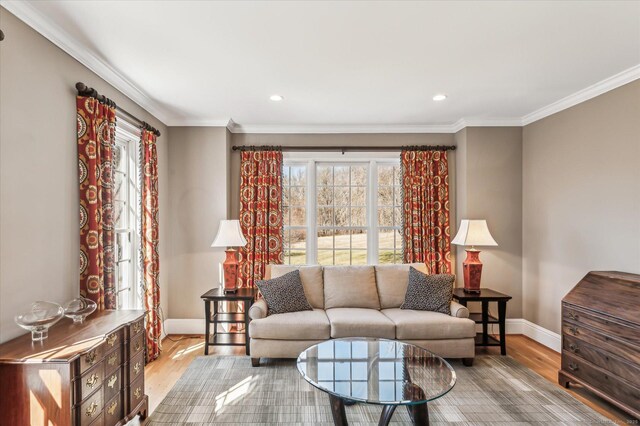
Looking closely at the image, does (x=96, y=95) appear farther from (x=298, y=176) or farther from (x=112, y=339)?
(x=298, y=176)

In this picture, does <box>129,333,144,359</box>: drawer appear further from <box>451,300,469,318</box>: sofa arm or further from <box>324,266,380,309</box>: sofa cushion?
<box>451,300,469,318</box>: sofa arm

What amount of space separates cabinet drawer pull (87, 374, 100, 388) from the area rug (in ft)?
2.61

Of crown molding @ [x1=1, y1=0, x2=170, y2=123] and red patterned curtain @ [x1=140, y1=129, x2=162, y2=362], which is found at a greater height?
crown molding @ [x1=1, y1=0, x2=170, y2=123]

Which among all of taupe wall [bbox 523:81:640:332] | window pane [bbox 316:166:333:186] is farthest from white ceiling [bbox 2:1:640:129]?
window pane [bbox 316:166:333:186]

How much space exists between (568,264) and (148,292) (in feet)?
14.5

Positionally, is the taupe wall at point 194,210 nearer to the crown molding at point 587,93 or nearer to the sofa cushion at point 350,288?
the sofa cushion at point 350,288

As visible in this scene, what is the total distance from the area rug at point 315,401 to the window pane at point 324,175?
2392 millimetres

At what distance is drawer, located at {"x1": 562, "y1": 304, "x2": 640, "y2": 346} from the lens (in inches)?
93.9

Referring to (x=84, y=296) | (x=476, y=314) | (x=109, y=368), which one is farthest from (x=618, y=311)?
(x=84, y=296)

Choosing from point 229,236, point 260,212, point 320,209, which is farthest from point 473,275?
point 229,236

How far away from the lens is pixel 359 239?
15.5 feet

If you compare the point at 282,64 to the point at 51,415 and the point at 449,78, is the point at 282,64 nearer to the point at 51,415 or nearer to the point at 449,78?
the point at 449,78

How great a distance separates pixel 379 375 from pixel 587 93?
3336 mm

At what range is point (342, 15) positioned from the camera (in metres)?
2.03
